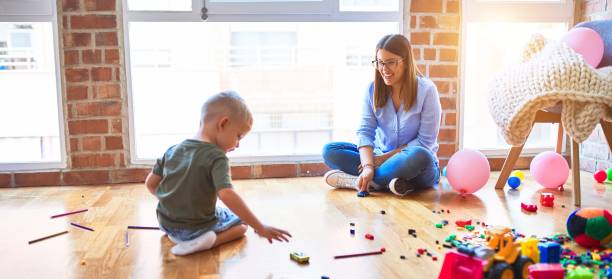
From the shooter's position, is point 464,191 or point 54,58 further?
point 54,58

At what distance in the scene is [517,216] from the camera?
6.93 ft

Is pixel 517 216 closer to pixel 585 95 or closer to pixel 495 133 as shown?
pixel 585 95

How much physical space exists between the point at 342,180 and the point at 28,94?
5.68 feet

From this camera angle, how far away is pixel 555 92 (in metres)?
2.12

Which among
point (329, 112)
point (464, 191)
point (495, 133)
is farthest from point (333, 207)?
point (495, 133)

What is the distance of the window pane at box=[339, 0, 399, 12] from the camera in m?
3.05

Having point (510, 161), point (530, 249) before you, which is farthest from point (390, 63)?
point (530, 249)

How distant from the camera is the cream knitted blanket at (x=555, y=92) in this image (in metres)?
2.10

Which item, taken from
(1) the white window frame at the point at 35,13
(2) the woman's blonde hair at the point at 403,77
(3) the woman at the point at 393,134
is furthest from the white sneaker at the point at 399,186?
(1) the white window frame at the point at 35,13

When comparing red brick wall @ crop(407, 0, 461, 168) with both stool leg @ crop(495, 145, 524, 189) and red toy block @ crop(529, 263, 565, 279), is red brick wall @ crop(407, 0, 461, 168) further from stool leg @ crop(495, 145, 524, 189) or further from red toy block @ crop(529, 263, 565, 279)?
red toy block @ crop(529, 263, 565, 279)

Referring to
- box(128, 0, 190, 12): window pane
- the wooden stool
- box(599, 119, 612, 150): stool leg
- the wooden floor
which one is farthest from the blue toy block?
box(128, 0, 190, 12): window pane

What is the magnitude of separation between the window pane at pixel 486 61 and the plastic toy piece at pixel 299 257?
190 centimetres

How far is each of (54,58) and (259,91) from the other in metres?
1.07

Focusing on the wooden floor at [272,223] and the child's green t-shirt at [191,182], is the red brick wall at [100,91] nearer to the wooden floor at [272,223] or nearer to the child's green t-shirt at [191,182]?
the wooden floor at [272,223]
